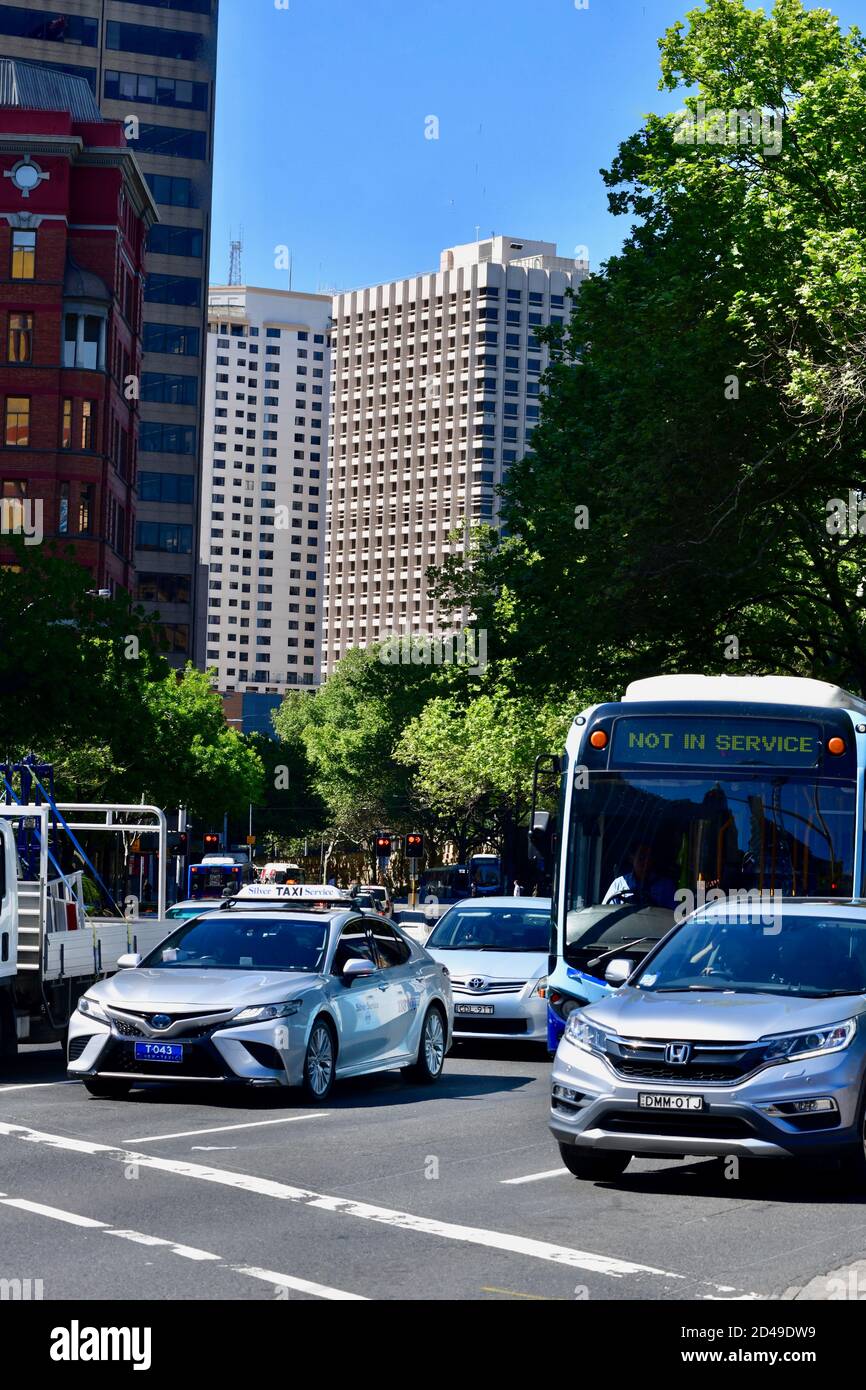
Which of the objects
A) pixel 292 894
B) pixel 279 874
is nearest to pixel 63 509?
pixel 279 874

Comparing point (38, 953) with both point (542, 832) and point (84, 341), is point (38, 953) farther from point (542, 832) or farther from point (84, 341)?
point (84, 341)

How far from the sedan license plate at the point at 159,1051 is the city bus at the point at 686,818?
2688 millimetres

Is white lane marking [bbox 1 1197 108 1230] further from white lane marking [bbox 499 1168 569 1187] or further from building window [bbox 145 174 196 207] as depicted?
building window [bbox 145 174 196 207]

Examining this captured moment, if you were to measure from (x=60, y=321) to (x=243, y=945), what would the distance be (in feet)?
209

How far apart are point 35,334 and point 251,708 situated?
88858 millimetres

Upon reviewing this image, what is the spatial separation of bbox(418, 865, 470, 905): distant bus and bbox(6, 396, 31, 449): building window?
24.6 m

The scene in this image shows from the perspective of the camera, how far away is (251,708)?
164 meters

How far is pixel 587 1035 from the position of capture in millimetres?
10922

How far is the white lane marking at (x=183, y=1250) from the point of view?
25.2 ft

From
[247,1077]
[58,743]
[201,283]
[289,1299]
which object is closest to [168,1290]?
[289,1299]

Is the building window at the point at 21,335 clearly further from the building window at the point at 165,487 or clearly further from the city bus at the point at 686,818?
the city bus at the point at 686,818

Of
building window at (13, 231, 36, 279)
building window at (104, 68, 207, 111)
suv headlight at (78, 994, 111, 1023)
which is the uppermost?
building window at (104, 68, 207, 111)

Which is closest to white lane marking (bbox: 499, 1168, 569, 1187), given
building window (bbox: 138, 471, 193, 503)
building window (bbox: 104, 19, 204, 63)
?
building window (bbox: 138, 471, 193, 503)

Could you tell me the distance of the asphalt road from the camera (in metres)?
8.03
